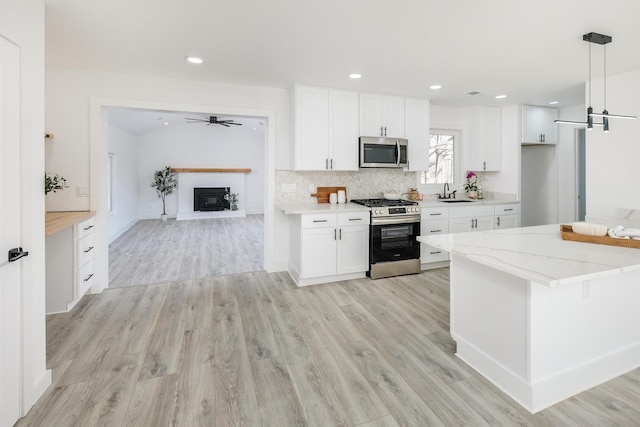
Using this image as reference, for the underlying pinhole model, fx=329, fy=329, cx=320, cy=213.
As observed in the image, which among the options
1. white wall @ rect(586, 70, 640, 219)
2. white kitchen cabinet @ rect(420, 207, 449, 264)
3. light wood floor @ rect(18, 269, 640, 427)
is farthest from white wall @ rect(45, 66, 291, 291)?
white wall @ rect(586, 70, 640, 219)

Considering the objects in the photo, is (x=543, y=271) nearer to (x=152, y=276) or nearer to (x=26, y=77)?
(x=26, y=77)

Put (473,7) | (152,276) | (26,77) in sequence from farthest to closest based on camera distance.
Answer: (152,276), (473,7), (26,77)

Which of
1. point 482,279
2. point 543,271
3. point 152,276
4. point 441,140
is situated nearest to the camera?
point 543,271

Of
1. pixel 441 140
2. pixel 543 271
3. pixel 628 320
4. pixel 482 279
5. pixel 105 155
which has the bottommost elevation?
pixel 628 320

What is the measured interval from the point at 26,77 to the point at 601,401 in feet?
11.8

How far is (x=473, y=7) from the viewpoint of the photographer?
220 cm

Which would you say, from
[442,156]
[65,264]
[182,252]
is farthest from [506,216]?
[65,264]

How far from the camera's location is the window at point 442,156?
208 inches

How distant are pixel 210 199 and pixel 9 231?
8808mm

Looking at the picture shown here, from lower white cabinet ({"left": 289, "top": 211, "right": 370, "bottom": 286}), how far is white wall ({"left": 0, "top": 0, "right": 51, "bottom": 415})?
7.57 feet

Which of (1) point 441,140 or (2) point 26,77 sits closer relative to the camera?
(2) point 26,77

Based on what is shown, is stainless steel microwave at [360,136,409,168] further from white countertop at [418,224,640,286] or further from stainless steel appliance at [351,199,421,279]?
white countertop at [418,224,640,286]

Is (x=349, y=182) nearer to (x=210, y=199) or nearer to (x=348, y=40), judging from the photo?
(x=348, y=40)

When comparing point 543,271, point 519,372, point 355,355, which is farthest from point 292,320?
point 543,271
